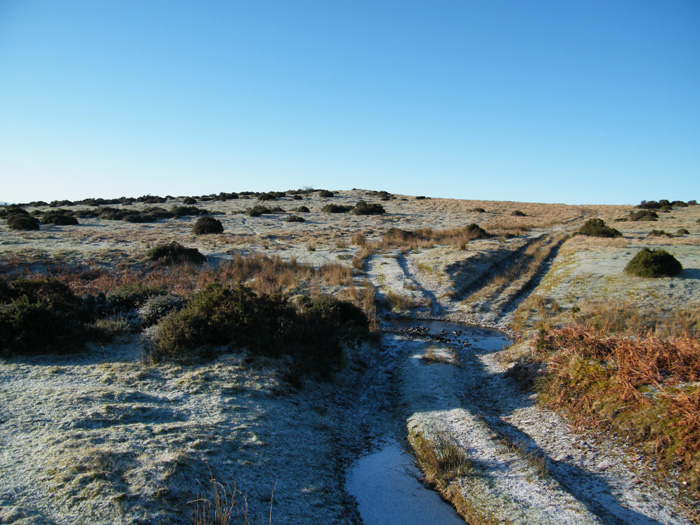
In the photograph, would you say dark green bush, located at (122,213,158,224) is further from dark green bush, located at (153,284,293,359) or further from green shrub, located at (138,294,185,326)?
dark green bush, located at (153,284,293,359)

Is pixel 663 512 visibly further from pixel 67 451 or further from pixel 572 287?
pixel 572 287

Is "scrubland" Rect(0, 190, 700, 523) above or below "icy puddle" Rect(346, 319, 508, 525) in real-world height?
above

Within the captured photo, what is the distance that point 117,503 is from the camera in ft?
15.0

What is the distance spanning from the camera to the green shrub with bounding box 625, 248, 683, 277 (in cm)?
1697

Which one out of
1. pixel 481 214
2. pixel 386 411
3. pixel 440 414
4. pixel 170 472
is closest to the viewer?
pixel 170 472

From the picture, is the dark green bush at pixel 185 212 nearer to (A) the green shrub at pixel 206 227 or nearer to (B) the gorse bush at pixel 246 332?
(A) the green shrub at pixel 206 227

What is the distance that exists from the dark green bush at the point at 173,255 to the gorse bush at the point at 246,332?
11532mm

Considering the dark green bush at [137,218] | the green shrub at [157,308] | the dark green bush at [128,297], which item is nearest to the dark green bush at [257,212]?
the dark green bush at [137,218]

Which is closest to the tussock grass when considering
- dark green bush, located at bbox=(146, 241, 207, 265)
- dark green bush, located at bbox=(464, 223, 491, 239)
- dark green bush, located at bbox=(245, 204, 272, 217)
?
dark green bush, located at bbox=(146, 241, 207, 265)

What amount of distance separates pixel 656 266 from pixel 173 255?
75.5 feet

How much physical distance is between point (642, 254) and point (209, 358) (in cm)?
1860

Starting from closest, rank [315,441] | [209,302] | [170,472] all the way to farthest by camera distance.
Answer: [170,472] → [315,441] → [209,302]

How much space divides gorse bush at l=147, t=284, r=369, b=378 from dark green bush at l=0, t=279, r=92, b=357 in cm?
196

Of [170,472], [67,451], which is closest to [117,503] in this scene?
[170,472]
